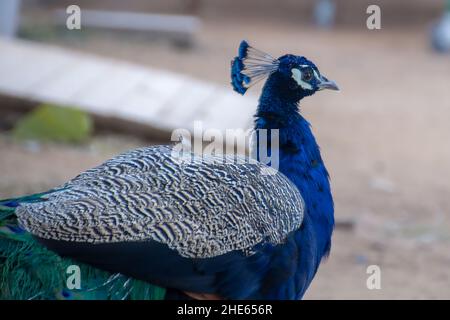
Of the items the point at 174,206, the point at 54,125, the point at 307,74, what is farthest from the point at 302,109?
the point at 174,206

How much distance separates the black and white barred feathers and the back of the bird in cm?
5

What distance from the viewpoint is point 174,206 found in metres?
2.21

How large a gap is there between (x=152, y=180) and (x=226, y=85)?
15.8 ft

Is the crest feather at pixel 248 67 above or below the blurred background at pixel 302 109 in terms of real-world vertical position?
above

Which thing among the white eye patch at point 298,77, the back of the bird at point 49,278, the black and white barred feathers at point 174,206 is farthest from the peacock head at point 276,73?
the back of the bird at point 49,278

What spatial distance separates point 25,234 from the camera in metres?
2.12

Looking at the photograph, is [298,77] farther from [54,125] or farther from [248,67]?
[54,125]

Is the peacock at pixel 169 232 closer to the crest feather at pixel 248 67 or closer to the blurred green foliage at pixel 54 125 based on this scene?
the crest feather at pixel 248 67

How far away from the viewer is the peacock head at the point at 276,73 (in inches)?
104

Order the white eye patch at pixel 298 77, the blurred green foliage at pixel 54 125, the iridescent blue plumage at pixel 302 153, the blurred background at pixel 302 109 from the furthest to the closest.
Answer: the blurred green foliage at pixel 54 125, the blurred background at pixel 302 109, the white eye patch at pixel 298 77, the iridescent blue plumage at pixel 302 153

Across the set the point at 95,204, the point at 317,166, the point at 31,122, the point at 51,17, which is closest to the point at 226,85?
the point at 31,122

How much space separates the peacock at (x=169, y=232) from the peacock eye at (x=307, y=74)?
0.22 m

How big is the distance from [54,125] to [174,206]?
3.00 m

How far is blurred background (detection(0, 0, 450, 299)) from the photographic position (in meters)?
4.11
